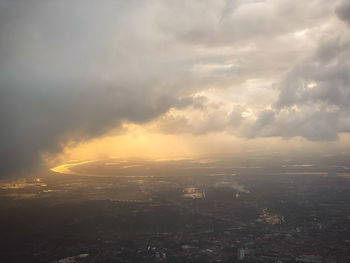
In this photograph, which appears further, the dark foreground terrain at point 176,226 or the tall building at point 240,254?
the dark foreground terrain at point 176,226

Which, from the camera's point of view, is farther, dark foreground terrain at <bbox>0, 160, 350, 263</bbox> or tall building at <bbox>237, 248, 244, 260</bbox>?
dark foreground terrain at <bbox>0, 160, 350, 263</bbox>

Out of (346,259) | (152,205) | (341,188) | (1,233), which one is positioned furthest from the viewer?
(341,188)

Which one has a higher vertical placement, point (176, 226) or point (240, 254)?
point (176, 226)

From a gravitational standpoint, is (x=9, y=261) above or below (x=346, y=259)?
above

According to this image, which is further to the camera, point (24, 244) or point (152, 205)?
point (152, 205)

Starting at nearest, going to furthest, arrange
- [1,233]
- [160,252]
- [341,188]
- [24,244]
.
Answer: [160,252] → [24,244] → [1,233] → [341,188]

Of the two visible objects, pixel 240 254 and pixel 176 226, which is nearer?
pixel 240 254

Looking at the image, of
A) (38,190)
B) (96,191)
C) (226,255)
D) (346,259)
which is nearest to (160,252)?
(226,255)

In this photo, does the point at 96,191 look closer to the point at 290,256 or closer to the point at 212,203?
the point at 212,203
